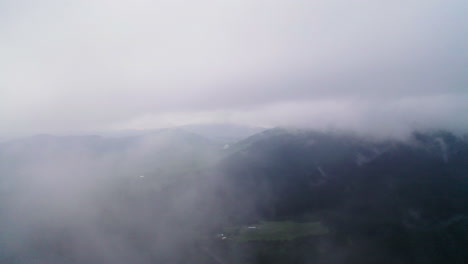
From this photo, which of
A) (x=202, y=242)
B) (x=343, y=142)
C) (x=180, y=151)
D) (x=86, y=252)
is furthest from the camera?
(x=180, y=151)

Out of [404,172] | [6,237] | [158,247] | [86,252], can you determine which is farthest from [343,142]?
[6,237]

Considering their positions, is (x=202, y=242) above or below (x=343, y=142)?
below

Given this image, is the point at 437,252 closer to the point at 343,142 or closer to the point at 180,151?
the point at 343,142

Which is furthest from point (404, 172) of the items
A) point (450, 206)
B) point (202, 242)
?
point (202, 242)

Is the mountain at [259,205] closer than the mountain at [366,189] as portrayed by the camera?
Yes

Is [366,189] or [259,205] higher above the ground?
[366,189]

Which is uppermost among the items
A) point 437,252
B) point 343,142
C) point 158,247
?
point 343,142

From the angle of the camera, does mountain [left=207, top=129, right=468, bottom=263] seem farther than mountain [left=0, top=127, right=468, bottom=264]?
Yes

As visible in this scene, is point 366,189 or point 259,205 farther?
point 366,189

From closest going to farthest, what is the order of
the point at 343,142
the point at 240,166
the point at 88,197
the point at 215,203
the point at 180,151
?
the point at 215,203
the point at 88,197
the point at 240,166
the point at 343,142
the point at 180,151

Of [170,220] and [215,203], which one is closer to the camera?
[170,220]
